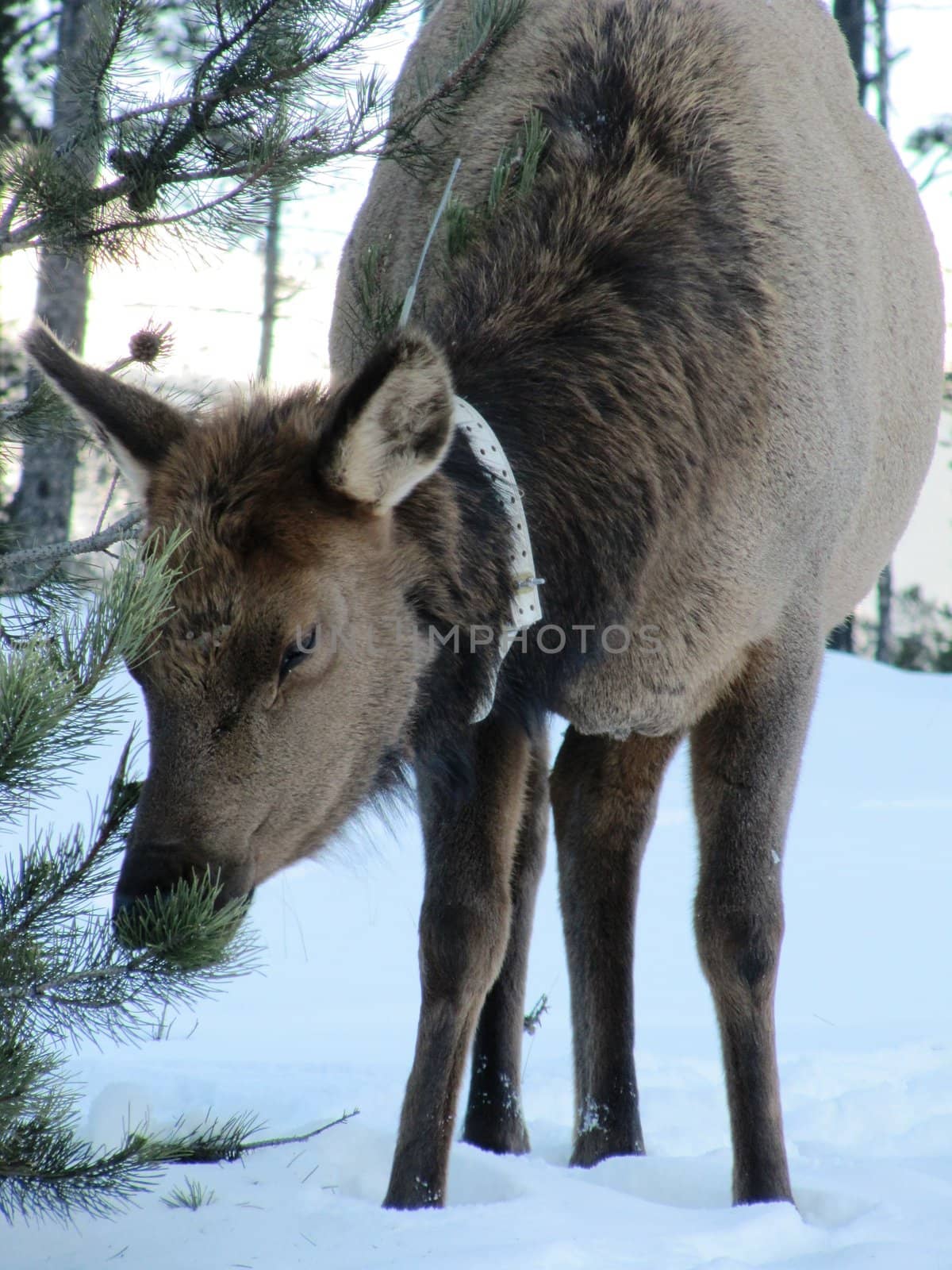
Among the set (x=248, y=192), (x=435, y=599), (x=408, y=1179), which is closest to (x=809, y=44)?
(x=248, y=192)

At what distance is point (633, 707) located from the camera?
3471 mm

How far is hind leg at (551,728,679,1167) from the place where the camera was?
400 centimetres

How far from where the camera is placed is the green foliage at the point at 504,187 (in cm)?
351

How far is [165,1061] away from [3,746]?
8.23ft

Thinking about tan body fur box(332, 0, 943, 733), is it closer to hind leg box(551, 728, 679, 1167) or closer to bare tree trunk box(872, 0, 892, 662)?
hind leg box(551, 728, 679, 1167)

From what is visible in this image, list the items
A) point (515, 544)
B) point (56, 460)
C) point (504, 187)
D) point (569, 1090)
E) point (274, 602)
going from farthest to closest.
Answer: point (56, 460) < point (569, 1090) < point (504, 187) < point (515, 544) < point (274, 602)

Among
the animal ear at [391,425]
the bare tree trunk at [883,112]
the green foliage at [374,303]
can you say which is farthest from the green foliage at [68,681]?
the bare tree trunk at [883,112]

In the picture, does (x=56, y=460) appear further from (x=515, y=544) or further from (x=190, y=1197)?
(x=190, y=1197)

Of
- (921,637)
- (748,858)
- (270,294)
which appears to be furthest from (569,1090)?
(270,294)

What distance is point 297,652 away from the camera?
266 centimetres

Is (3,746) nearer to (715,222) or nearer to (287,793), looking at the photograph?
(287,793)

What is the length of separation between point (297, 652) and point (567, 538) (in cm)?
82

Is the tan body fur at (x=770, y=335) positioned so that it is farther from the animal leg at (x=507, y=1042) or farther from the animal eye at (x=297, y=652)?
the animal eye at (x=297, y=652)

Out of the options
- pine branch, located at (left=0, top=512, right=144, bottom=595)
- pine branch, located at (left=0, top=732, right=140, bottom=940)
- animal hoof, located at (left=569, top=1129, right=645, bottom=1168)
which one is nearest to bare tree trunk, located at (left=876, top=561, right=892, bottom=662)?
animal hoof, located at (left=569, top=1129, right=645, bottom=1168)
